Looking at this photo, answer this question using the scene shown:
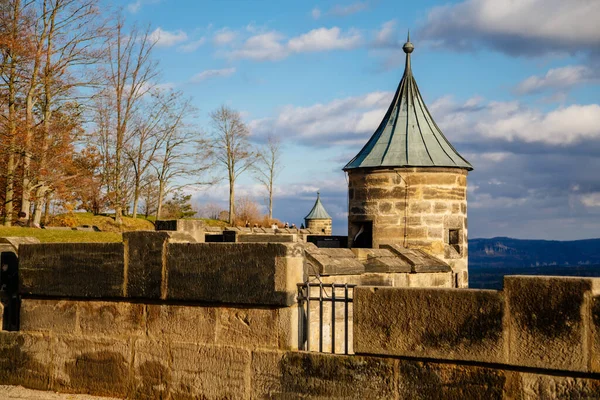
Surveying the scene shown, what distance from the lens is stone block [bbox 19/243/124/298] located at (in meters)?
7.21

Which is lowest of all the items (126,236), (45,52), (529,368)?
(529,368)

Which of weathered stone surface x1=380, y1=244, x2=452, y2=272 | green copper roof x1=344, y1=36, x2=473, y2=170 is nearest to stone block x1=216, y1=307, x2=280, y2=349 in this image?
weathered stone surface x1=380, y1=244, x2=452, y2=272

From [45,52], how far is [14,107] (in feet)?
7.24

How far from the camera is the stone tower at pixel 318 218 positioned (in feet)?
194

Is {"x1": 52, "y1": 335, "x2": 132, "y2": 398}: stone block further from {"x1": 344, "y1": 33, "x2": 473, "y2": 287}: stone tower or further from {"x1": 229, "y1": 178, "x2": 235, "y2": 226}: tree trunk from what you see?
{"x1": 229, "y1": 178, "x2": 235, "y2": 226}: tree trunk

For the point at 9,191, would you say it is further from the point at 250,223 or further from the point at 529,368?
the point at 529,368

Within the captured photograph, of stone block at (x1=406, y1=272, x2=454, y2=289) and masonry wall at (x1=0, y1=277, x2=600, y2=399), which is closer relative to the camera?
masonry wall at (x1=0, y1=277, x2=600, y2=399)

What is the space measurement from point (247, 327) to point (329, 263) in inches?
135

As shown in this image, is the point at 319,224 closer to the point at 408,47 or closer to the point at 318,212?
the point at 318,212

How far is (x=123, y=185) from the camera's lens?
40781 millimetres

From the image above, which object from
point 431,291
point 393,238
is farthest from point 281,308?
point 393,238

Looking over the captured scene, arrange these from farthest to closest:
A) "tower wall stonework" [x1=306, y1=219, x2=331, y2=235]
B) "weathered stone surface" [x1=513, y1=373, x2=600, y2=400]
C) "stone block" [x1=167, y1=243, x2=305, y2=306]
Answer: "tower wall stonework" [x1=306, y1=219, x2=331, y2=235]
"stone block" [x1=167, y1=243, x2=305, y2=306]
"weathered stone surface" [x1=513, y1=373, x2=600, y2=400]

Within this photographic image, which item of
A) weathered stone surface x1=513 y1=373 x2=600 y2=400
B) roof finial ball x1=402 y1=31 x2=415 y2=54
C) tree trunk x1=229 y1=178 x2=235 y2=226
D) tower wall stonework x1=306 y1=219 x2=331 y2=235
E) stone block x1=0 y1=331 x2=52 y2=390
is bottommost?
stone block x1=0 y1=331 x2=52 y2=390

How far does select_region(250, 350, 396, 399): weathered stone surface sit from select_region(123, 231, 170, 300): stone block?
1.20 m
